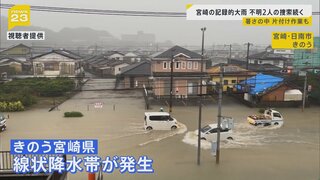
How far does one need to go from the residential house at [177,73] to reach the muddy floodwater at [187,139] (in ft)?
8.01

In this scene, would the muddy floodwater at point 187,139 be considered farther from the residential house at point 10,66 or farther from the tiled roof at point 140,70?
the residential house at point 10,66

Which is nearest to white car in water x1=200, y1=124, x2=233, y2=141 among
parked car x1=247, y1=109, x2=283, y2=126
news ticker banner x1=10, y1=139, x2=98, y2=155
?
parked car x1=247, y1=109, x2=283, y2=126

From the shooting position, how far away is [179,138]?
1298 cm

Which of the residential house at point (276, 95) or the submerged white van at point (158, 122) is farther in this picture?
the residential house at point (276, 95)

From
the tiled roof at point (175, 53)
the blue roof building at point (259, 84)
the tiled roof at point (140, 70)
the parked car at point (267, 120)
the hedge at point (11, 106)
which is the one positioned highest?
the tiled roof at point (175, 53)

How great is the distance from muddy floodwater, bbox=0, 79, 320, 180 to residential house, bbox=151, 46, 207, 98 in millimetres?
2440

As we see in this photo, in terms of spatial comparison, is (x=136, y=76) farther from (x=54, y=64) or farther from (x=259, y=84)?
(x=54, y=64)

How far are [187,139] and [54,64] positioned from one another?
2244 cm

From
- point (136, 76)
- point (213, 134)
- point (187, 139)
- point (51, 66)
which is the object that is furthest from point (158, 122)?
point (51, 66)

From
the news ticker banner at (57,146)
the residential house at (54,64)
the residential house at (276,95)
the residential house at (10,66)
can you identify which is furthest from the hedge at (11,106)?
the residential house at (10,66)

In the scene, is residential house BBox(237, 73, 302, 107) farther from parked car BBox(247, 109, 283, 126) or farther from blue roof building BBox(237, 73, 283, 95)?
parked car BBox(247, 109, 283, 126)

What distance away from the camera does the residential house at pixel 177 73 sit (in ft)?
69.2

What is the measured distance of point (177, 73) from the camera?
21391mm

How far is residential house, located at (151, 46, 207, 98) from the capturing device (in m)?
21.1
